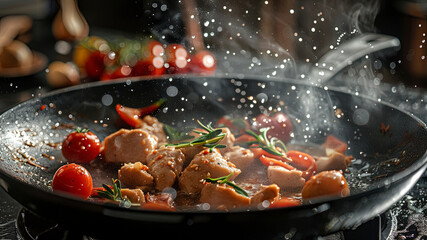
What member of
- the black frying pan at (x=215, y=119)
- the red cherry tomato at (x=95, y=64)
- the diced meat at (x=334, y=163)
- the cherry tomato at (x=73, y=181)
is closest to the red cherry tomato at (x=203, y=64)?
the red cherry tomato at (x=95, y=64)

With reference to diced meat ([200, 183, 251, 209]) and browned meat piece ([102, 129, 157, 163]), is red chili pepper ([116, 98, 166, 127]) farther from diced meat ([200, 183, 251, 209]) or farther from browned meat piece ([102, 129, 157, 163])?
diced meat ([200, 183, 251, 209])

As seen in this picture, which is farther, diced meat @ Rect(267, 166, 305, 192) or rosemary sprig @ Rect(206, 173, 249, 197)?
diced meat @ Rect(267, 166, 305, 192)

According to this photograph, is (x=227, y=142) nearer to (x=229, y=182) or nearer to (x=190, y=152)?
(x=190, y=152)

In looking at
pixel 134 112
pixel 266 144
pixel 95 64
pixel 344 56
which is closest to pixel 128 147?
pixel 134 112

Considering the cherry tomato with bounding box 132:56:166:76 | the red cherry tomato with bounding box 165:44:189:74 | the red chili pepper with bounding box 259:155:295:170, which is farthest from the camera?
the red cherry tomato with bounding box 165:44:189:74

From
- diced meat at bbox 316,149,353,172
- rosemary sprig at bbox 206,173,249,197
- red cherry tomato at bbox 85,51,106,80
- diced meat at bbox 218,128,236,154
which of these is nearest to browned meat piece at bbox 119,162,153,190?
rosemary sprig at bbox 206,173,249,197

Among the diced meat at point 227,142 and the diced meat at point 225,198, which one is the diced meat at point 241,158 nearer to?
the diced meat at point 227,142

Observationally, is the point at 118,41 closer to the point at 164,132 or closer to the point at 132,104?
the point at 132,104
